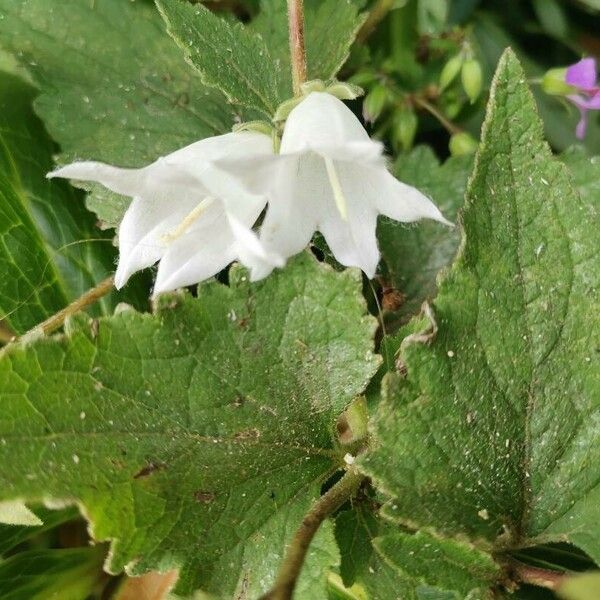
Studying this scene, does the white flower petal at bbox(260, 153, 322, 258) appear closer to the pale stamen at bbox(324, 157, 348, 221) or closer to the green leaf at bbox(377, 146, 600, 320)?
the pale stamen at bbox(324, 157, 348, 221)

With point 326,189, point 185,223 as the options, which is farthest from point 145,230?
point 326,189

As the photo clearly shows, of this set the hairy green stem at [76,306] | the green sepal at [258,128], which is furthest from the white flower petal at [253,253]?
the hairy green stem at [76,306]

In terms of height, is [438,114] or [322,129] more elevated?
[322,129]

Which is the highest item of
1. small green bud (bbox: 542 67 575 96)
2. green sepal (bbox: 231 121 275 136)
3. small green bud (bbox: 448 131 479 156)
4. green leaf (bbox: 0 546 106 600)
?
green sepal (bbox: 231 121 275 136)

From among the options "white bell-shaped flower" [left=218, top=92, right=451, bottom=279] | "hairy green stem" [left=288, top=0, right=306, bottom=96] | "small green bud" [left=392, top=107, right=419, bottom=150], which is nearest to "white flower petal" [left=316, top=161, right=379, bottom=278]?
"white bell-shaped flower" [left=218, top=92, right=451, bottom=279]

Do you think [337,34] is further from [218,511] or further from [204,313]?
[218,511]

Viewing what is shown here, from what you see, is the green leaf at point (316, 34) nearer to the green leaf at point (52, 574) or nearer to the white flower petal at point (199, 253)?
the white flower petal at point (199, 253)

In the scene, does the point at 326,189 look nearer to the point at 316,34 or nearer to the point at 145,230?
the point at 145,230
